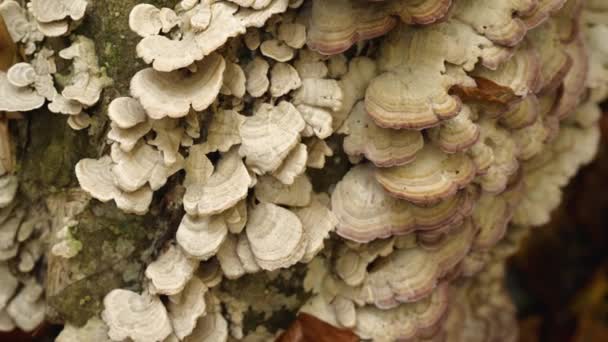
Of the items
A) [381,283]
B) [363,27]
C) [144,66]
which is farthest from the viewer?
[381,283]

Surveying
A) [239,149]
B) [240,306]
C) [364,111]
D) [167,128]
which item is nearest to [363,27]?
[364,111]

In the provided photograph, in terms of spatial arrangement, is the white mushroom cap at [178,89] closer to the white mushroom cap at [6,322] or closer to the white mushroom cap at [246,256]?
the white mushroom cap at [246,256]

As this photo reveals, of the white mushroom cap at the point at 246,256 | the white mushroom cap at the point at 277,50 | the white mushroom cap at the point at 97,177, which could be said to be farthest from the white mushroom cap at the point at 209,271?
the white mushroom cap at the point at 277,50

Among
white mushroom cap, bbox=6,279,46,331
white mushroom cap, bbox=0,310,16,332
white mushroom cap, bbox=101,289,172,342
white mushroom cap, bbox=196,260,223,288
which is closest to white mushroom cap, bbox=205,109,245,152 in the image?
white mushroom cap, bbox=196,260,223,288

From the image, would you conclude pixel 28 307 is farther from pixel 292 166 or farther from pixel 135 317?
pixel 292 166

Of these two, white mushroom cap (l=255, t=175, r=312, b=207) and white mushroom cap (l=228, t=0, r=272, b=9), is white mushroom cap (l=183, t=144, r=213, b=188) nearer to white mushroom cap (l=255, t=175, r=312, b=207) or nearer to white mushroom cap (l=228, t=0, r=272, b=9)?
white mushroom cap (l=255, t=175, r=312, b=207)

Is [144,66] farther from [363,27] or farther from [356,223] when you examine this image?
[356,223]
